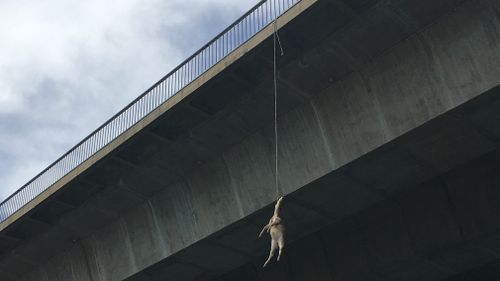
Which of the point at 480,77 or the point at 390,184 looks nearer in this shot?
the point at 480,77

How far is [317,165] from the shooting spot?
21.0 metres

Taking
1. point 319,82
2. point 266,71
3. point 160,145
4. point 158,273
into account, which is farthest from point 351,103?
point 158,273

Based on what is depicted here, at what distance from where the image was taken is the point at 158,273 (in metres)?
26.3

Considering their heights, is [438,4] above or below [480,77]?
above

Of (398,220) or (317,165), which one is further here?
(398,220)

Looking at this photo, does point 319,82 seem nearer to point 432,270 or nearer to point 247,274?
point 432,270

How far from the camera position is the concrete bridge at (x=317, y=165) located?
19.3m

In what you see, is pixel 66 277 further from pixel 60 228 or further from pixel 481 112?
pixel 481 112

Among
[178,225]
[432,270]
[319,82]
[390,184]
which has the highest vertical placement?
[319,82]

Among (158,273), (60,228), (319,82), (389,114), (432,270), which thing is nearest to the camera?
(389,114)

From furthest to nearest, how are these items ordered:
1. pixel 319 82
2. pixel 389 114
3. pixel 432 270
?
1. pixel 432 270
2. pixel 319 82
3. pixel 389 114

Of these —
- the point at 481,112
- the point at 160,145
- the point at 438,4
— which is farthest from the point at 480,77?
the point at 160,145

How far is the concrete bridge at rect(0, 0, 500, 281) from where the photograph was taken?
63.4ft

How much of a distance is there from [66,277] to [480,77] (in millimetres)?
18773
